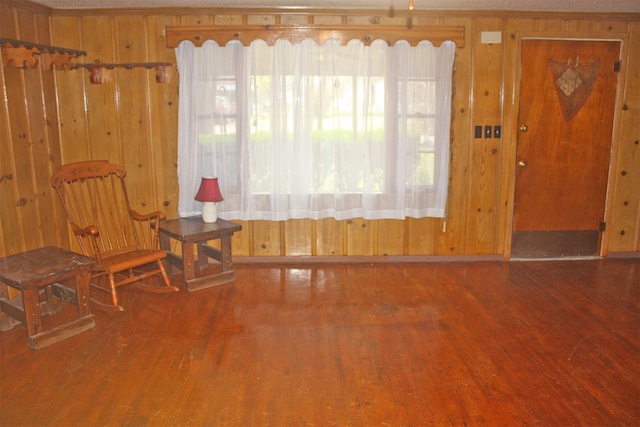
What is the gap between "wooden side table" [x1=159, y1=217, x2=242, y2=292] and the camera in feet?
13.8

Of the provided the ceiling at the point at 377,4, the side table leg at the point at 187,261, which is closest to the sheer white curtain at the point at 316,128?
the ceiling at the point at 377,4

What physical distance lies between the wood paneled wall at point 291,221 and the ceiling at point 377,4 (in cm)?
11

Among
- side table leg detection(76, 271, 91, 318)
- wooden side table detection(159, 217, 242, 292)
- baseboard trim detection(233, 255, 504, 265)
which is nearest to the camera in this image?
side table leg detection(76, 271, 91, 318)

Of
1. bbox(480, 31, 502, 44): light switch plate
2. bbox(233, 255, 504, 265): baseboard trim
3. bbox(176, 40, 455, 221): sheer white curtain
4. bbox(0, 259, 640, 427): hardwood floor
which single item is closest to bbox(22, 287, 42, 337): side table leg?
bbox(0, 259, 640, 427): hardwood floor

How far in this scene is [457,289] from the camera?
14.2 ft

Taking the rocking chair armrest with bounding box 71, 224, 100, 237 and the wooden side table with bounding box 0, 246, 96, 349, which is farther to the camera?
the rocking chair armrest with bounding box 71, 224, 100, 237

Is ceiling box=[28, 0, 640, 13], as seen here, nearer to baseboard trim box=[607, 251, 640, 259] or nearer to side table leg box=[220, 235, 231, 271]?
side table leg box=[220, 235, 231, 271]

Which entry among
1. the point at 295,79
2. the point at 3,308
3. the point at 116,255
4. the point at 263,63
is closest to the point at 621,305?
the point at 295,79

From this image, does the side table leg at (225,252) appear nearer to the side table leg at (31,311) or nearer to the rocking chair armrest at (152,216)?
the rocking chair armrest at (152,216)

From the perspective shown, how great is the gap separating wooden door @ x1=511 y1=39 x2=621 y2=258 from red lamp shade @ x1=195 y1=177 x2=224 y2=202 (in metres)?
2.66

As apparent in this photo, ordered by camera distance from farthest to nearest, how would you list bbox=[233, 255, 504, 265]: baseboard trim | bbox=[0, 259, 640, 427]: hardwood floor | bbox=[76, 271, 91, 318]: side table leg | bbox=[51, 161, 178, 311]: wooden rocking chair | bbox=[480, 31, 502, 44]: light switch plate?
bbox=[233, 255, 504, 265]: baseboard trim, bbox=[480, 31, 502, 44]: light switch plate, bbox=[51, 161, 178, 311]: wooden rocking chair, bbox=[76, 271, 91, 318]: side table leg, bbox=[0, 259, 640, 427]: hardwood floor

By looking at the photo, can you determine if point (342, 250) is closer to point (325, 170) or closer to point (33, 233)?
point (325, 170)

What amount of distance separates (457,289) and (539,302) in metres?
0.60

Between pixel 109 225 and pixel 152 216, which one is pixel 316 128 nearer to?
pixel 152 216
